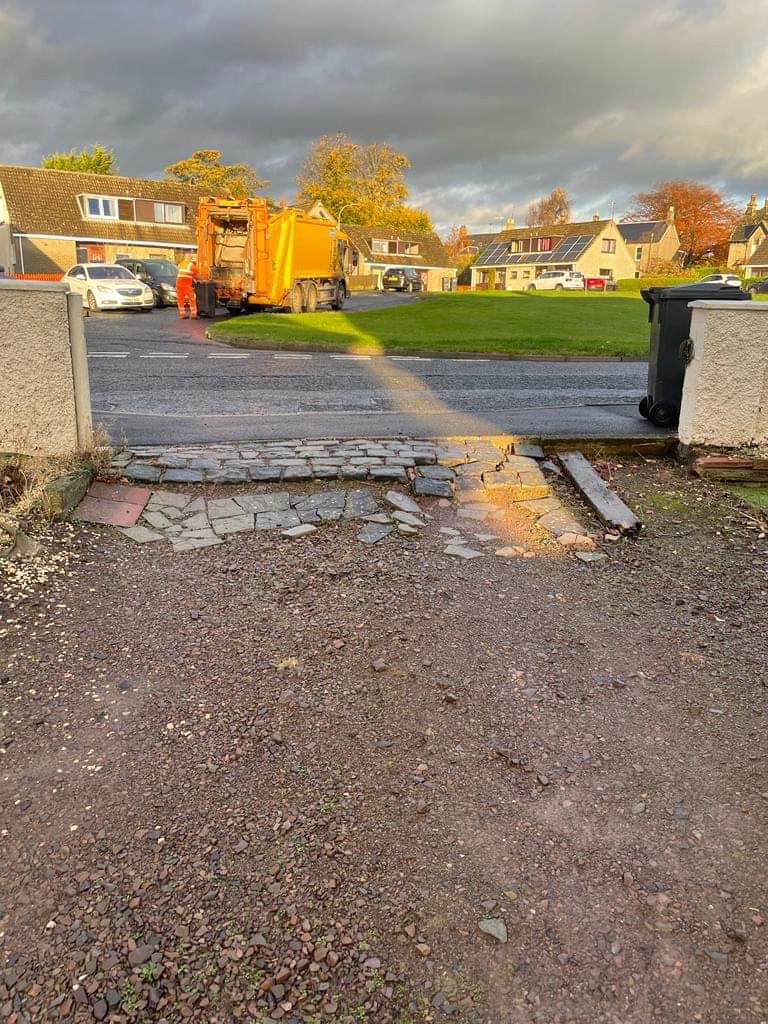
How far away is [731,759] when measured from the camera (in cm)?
308

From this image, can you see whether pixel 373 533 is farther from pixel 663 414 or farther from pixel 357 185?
pixel 357 185

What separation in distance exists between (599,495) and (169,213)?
5328 centimetres

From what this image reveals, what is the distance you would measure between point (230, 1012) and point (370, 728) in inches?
51.7

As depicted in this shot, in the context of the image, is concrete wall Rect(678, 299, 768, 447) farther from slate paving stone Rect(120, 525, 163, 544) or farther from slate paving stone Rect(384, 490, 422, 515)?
slate paving stone Rect(120, 525, 163, 544)

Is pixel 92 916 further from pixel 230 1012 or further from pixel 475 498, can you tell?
pixel 475 498

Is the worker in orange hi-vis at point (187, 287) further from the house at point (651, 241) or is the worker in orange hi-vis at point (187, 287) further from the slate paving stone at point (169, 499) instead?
the house at point (651, 241)

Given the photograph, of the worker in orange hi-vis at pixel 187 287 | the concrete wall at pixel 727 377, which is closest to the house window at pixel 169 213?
the worker in orange hi-vis at pixel 187 287

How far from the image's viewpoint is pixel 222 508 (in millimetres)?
5762

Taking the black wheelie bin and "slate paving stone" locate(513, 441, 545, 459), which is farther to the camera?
the black wheelie bin

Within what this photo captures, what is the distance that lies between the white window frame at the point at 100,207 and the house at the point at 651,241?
58.4 meters

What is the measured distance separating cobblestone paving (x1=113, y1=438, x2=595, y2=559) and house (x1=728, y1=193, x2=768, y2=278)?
91.1 meters

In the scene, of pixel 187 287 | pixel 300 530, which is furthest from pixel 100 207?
pixel 300 530

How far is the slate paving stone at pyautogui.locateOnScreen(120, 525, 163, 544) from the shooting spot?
17.1 feet

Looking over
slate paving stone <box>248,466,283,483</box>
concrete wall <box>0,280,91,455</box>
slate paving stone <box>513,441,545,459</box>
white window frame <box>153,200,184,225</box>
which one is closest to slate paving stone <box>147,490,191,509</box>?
slate paving stone <box>248,466,283,483</box>
